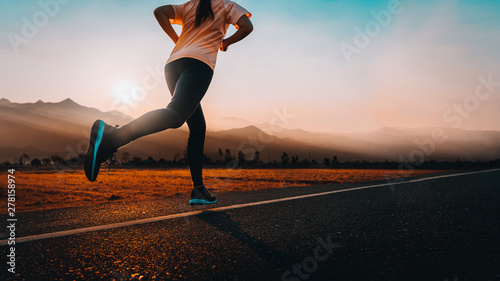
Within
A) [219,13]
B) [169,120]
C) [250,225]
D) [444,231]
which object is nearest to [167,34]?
[219,13]

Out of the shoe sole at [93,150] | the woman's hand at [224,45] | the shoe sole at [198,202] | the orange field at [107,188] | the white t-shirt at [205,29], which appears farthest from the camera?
the orange field at [107,188]

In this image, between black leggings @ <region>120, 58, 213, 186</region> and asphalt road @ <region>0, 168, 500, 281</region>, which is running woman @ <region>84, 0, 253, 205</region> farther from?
asphalt road @ <region>0, 168, 500, 281</region>

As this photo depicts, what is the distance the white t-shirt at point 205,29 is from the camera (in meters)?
3.01

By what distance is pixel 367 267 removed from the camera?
1575 mm

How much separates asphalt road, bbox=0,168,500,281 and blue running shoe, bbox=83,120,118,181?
47 centimetres

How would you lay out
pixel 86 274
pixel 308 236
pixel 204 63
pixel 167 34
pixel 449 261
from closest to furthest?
pixel 86 274 < pixel 449 261 < pixel 308 236 < pixel 204 63 < pixel 167 34

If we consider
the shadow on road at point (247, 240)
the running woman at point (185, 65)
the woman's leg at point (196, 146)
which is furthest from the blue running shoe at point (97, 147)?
the woman's leg at point (196, 146)

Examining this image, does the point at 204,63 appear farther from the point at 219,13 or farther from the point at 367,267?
the point at 367,267

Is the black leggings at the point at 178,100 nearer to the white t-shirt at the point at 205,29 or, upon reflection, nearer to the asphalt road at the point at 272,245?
the white t-shirt at the point at 205,29

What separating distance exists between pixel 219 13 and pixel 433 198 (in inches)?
129

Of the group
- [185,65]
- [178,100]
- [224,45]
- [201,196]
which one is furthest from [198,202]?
[224,45]

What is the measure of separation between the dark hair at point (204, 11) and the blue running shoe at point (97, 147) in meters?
1.34

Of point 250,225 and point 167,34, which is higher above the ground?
point 167,34

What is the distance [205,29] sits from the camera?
3084mm
